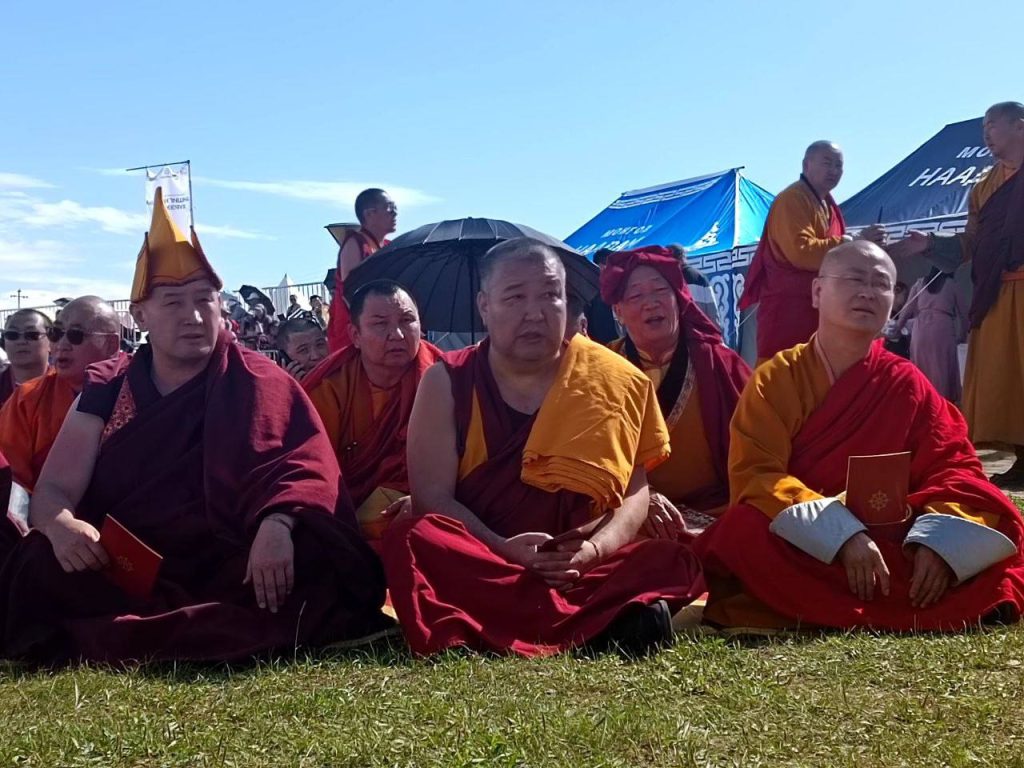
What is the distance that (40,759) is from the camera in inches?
106

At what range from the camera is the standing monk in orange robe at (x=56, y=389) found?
17.0 ft

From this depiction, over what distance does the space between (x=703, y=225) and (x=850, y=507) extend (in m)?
11.7

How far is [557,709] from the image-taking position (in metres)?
2.95

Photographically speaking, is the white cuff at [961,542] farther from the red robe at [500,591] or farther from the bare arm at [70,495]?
the bare arm at [70,495]

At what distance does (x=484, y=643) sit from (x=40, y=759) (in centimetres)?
139

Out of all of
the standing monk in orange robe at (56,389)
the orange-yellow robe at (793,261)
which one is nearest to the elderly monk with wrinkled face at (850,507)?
the standing monk in orange robe at (56,389)

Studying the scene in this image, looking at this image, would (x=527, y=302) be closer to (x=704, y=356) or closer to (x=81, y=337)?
(x=704, y=356)

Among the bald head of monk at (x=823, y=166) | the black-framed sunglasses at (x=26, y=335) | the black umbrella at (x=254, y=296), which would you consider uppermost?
the bald head of monk at (x=823, y=166)

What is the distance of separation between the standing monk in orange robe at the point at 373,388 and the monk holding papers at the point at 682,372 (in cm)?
93

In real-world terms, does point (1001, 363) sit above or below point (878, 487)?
above

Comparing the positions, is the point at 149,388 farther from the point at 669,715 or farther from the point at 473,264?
the point at 473,264

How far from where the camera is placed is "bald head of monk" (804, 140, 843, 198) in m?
8.05

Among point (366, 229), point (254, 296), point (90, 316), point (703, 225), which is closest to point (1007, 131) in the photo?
point (366, 229)

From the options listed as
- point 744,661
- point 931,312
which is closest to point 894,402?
point 744,661
